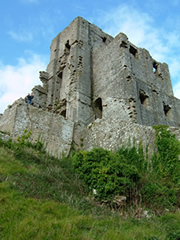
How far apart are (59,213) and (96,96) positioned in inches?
492

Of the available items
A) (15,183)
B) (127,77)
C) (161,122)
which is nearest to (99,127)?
(127,77)

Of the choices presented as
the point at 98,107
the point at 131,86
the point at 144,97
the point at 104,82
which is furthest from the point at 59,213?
the point at 104,82

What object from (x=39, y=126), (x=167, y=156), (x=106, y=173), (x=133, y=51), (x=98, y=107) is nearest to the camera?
(x=106, y=173)

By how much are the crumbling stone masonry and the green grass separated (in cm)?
451

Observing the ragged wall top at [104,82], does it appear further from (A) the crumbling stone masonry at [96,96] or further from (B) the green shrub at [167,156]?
(B) the green shrub at [167,156]

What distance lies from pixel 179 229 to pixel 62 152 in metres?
8.01

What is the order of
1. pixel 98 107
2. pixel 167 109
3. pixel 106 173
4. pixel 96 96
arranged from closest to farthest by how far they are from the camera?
pixel 106 173 < pixel 96 96 < pixel 98 107 < pixel 167 109

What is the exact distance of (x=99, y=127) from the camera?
42.9ft

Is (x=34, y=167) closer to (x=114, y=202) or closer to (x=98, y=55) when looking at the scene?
Answer: (x=114, y=202)

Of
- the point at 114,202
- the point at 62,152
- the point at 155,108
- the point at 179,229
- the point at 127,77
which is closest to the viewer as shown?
the point at 179,229

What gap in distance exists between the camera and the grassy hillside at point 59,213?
4.29 m

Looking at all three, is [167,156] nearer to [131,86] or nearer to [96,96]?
[131,86]

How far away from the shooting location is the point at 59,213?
5.11 m

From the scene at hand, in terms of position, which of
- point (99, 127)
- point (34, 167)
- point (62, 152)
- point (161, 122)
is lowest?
point (34, 167)
